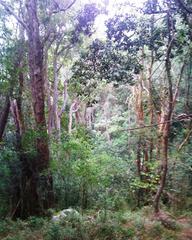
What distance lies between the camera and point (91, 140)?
11805 millimetres

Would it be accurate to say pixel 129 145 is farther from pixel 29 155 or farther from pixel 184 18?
pixel 184 18

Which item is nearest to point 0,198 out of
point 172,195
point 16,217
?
point 16,217

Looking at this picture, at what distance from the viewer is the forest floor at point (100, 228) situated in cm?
771

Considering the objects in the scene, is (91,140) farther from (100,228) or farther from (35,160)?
(100,228)

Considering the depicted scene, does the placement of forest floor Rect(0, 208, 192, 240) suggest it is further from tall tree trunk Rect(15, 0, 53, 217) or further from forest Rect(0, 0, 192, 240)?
tall tree trunk Rect(15, 0, 53, 217)

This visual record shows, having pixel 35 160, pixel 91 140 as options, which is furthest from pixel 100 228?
pixel 91 140

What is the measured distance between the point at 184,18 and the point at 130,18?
1139mm

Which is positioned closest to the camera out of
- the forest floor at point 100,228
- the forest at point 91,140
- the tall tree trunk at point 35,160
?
the forest floor at point 100,228

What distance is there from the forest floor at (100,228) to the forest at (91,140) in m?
0.03

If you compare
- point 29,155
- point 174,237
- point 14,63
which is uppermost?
point 14,63

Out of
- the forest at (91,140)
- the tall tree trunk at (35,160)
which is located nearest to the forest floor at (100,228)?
the forest at (91,140)

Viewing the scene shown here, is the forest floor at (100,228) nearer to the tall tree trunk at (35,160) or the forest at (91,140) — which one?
the forest at (91,140)

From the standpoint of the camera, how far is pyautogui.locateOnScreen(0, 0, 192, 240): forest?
786cm

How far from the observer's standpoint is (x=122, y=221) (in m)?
9.16
